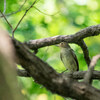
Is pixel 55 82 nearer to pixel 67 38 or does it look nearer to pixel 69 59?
pixel 67 38

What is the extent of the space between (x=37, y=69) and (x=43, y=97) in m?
4.10

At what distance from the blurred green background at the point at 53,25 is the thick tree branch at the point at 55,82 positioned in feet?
7.49

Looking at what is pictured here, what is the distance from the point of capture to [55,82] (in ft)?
8.20

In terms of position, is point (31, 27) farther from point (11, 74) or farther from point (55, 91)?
point (11, 74)

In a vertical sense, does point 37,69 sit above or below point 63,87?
above

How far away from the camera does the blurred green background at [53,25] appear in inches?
229

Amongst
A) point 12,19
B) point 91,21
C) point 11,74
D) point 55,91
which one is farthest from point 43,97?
point 11,74

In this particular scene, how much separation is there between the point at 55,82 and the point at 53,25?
618 centimetres

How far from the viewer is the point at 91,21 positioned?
318 inches

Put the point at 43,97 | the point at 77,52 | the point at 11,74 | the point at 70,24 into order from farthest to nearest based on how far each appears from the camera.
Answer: the point at 70,24 → the point at 43,97 → the point at 77,52 → the point at 11,74

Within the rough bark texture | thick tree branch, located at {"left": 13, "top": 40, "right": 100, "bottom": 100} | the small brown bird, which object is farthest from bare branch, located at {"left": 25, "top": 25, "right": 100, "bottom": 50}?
the rough bark texture

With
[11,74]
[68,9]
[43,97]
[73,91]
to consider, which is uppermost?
[11,74]

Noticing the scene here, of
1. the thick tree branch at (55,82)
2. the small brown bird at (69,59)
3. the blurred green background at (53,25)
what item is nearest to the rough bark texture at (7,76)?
the thick tree branch at (55,82)

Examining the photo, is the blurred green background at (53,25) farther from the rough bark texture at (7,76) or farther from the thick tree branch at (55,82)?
the rough bark texture at (7,76)
